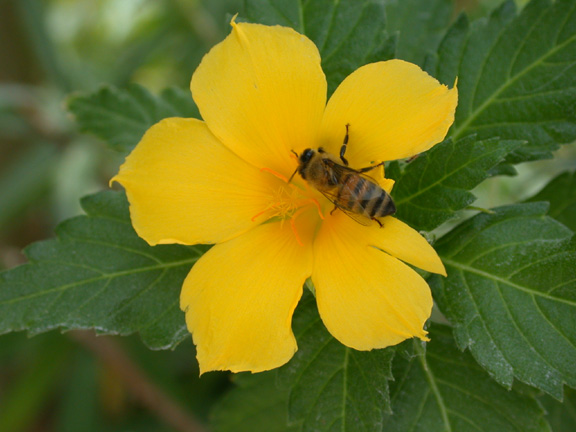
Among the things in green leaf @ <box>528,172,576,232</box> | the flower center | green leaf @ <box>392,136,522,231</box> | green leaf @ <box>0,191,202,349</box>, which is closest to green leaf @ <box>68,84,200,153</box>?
green leaf @ <box>0,191,202,349</box>

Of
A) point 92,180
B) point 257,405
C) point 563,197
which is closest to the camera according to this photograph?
point 563,197

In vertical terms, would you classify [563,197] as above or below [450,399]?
above

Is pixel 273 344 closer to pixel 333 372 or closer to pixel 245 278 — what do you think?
pixel 245 278

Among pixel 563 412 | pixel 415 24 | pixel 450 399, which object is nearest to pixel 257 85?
pixel 415 24

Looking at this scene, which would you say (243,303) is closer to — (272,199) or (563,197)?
(272,199)

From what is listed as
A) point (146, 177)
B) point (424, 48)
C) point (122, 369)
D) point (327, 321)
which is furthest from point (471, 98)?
point (122, 369)

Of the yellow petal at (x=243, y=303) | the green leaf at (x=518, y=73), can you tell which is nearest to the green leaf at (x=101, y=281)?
Answer: the yellow petal at (x=243, y=303)

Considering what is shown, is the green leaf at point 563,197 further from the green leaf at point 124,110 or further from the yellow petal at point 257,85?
the green leaf at point 124,110
